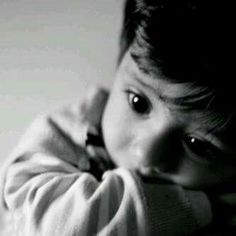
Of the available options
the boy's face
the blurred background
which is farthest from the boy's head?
the blurred background

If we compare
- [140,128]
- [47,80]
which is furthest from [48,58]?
[140,128]

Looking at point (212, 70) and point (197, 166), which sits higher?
point (212, 70)

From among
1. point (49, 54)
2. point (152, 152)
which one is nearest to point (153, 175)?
point (152, 152)

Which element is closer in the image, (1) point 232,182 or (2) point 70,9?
(1) point 232,182

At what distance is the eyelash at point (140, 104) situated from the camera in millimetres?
662

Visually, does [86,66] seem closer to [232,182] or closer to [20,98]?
[20,98]

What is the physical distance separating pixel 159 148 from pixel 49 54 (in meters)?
0.27

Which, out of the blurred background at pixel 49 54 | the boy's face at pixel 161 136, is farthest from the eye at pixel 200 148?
the blurred background at pixel 49 54

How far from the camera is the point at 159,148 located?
655mm

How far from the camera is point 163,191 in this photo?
66cm

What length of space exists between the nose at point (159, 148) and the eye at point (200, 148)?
1 centimetres

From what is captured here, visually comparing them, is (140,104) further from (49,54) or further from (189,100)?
(49,54)

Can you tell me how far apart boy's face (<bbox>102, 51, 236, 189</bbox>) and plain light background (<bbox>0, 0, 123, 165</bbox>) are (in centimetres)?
15

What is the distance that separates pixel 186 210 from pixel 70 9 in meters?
0.38
